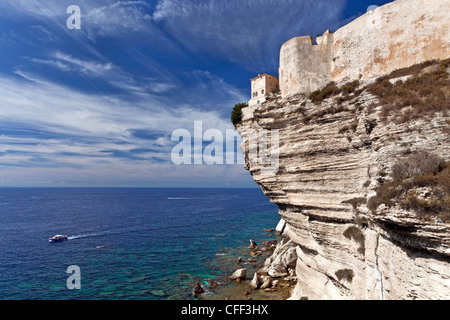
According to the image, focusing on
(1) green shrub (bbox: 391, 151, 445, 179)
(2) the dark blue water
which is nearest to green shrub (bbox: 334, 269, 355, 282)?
(1) green shrub (bbox: 391, 151, 445, 179)

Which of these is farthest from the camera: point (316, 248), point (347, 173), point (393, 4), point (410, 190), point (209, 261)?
point (209, 261)

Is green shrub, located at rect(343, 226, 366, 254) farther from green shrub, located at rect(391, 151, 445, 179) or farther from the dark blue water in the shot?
the dark blue water

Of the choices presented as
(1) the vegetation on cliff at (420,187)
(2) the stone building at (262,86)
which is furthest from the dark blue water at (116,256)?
(1) the vegetation on cliff at (420,187)

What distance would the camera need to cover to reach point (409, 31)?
17156 millimetres

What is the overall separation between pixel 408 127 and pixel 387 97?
9.59 ft

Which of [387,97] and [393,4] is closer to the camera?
[387,97]

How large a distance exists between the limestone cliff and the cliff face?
0.14 feet

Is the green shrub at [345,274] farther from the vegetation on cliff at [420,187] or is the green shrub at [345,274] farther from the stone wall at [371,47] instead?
the stone wall at [371,47]

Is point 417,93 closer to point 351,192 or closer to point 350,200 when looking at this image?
point 351,192

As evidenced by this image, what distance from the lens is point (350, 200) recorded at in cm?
1599

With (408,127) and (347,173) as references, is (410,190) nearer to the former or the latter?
(408,127)

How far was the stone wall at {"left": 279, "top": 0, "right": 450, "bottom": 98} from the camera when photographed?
53.7ft

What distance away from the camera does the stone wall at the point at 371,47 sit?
1636 centimetres
